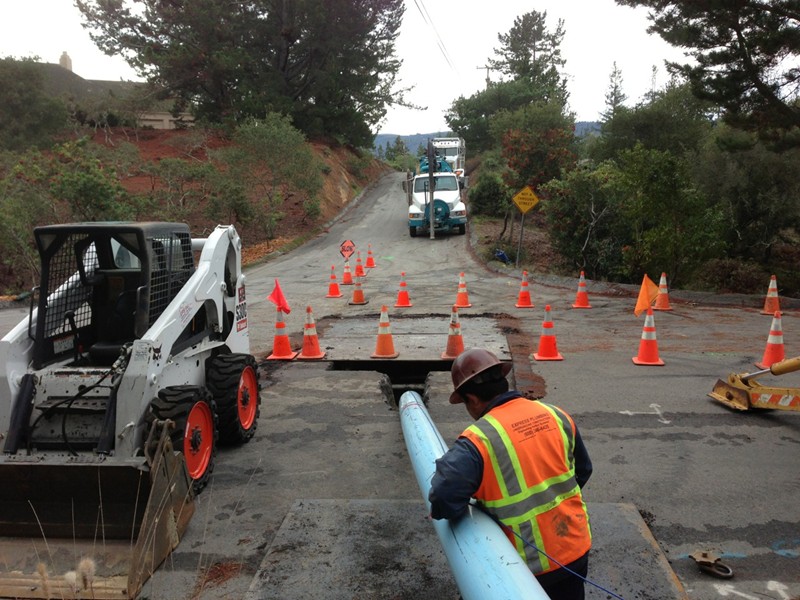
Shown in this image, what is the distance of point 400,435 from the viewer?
20.7 ft

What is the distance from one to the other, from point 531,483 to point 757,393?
4.98m

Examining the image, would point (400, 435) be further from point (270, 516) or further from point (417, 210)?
point (417, 210)

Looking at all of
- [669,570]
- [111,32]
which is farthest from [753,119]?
[111,32]

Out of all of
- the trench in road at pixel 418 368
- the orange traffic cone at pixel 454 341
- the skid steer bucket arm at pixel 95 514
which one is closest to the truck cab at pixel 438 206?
the trench in road at pixel 418 368

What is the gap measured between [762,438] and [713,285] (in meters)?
10.3

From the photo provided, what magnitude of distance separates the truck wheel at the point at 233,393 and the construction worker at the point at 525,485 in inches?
135

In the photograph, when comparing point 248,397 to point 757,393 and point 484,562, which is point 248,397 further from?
point 757,393

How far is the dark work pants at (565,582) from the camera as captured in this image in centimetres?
265

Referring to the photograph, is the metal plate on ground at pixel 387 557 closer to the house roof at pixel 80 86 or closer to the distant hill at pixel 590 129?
the distant hill at pixel 590 129

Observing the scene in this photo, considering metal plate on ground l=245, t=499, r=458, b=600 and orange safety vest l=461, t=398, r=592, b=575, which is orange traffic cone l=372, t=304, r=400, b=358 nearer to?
metal plate on ground l=245, t=499, r=458, b=600

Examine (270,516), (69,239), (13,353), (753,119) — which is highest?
(753,119)

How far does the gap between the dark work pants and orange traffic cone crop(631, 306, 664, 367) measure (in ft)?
21.0

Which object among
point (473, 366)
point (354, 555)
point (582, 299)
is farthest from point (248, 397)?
point (582, 299)

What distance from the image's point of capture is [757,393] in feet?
21.2
